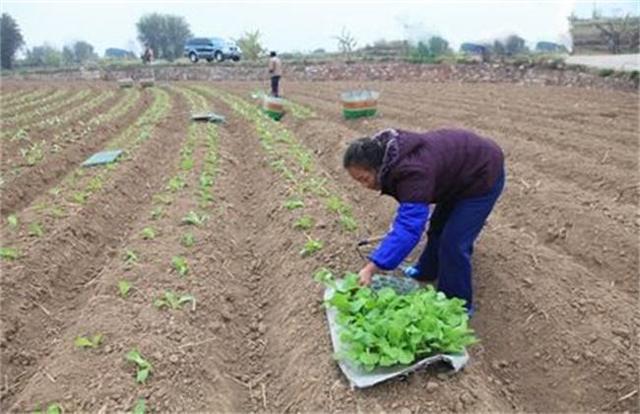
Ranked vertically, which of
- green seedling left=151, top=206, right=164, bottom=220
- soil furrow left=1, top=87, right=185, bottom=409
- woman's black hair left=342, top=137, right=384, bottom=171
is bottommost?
soil furrow left=1, top=87, right=185, bottom=409

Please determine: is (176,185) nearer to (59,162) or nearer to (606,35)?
(59,162)

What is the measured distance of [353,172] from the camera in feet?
13.5

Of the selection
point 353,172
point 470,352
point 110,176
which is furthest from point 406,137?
→ point 110,176

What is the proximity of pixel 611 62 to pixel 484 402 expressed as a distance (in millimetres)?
21269

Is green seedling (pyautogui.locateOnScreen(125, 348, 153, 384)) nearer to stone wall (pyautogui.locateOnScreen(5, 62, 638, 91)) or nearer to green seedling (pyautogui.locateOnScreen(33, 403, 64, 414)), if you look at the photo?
green seedling (pyautogui.locateOnScreen(33, 403, 64, 414))

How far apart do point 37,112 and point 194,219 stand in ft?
42.5

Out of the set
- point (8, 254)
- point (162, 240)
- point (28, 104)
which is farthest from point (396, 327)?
point (28, 104)

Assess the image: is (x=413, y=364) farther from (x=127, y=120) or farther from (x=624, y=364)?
(x=127, y=120)

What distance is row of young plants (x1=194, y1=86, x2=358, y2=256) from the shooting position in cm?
612

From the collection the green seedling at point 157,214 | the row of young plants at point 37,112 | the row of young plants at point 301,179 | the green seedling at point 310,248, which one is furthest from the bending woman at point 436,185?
the row of young plants at point 37,112

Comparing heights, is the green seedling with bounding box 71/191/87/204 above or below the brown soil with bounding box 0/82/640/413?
above

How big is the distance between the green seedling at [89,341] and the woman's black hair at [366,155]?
6.84 feet

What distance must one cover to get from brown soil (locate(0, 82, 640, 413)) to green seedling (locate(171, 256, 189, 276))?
0.24 feet

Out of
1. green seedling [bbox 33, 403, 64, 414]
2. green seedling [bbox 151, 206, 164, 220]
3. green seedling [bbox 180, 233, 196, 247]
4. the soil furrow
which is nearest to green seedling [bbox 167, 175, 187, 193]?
the soil furrow
